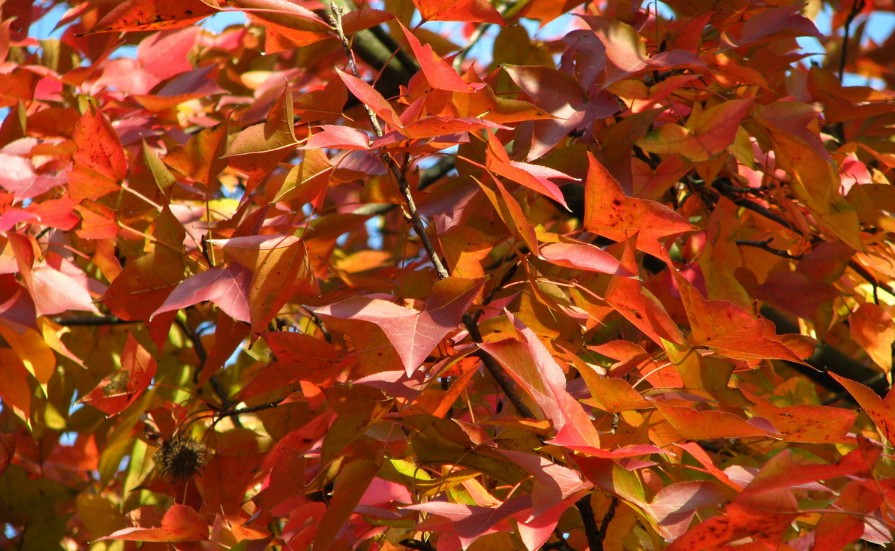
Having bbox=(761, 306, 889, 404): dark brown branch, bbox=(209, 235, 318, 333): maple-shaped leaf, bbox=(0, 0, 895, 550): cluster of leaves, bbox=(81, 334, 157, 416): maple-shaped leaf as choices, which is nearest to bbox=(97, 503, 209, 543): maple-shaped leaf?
bbox=(0, 0, 895, 550): cluster of leaves

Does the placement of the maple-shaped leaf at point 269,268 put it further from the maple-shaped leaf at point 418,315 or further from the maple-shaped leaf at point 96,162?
the maple-shaped leaf at point 96,162

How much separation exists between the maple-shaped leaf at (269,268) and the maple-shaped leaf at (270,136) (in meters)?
0.08

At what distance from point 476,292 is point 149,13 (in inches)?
15.8

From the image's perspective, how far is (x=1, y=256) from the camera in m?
1.04

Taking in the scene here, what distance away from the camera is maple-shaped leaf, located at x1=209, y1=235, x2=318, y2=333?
2.66 feet

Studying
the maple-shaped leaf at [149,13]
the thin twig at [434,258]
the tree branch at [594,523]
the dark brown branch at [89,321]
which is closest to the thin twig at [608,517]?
the tree branch at [594,523]

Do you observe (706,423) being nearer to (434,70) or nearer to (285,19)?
(434,70)

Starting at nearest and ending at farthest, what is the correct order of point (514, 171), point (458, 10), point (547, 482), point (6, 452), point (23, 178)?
point (547, 482)
point (514, 171)
point (458, 10)
point (23, 178)
point (6, 452)

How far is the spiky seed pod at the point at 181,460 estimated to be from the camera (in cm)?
123

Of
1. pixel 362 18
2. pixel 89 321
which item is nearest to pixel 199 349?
pixel 89 321

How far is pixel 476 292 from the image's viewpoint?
74 cm

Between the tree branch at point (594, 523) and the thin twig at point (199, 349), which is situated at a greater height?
the tree branch at point (594, 523)

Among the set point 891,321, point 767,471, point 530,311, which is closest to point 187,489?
point 530,311

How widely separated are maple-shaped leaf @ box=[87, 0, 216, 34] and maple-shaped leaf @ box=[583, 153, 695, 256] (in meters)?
0.38
